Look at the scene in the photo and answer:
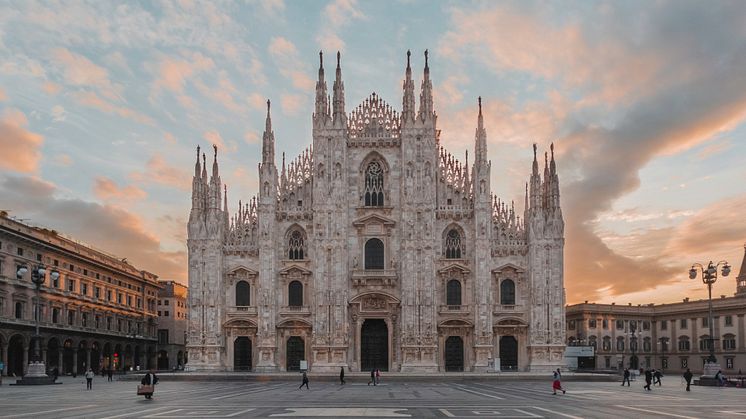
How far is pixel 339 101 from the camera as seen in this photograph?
72.4m

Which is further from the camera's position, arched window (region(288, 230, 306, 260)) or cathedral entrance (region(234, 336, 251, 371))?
arched window (region(288, 230, 306, 260))

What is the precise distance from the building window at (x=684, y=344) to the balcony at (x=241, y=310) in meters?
61.1

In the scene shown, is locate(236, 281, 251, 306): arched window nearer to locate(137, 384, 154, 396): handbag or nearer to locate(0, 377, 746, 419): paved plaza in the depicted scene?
locate(0, 377, 746, 419): paved plaza

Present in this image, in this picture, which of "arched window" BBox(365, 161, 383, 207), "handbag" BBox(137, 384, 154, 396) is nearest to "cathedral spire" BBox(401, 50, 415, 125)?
"arched window" BBox(365, 161, 383, 207)

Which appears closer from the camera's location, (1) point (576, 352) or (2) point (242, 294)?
(2) point (242, 294)

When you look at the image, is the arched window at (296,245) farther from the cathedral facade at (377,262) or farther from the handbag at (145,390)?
the handbag at (145,390)

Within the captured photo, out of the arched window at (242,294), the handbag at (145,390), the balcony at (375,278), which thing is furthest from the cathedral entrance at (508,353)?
the handbag at (145,390)

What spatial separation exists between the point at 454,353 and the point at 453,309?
3.88m

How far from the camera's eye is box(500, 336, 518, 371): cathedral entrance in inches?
2766

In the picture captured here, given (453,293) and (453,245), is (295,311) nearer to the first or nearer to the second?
(453,293)

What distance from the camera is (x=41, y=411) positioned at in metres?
28.6

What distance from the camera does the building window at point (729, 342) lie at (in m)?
95.1

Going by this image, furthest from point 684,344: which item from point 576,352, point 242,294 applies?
point 242,294

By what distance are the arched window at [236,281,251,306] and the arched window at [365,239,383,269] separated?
1078 cm
